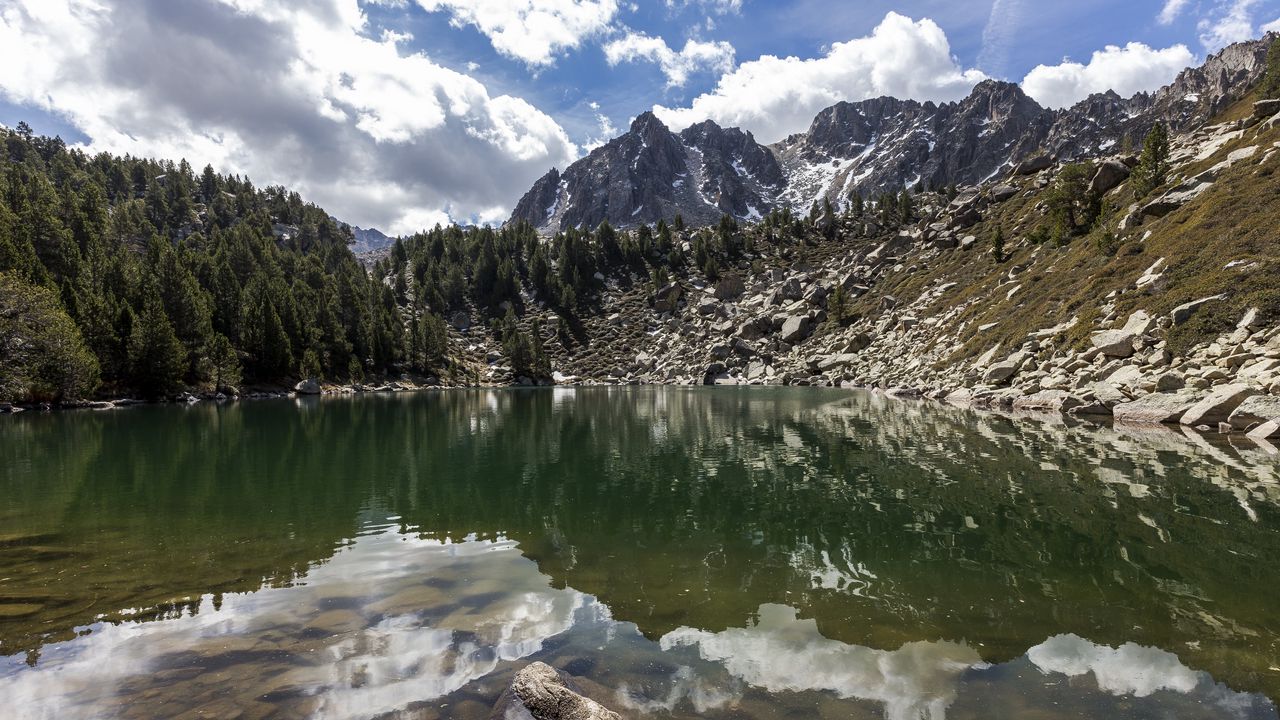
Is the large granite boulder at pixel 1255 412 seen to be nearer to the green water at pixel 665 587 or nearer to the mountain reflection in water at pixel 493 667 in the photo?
the green water at pixel 665 587

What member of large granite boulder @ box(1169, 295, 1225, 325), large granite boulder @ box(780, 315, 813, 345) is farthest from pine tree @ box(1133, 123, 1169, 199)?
large granite boulder @ box(780, 315, 813, 345)

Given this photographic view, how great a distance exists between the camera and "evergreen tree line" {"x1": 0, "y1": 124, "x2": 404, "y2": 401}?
6281cm

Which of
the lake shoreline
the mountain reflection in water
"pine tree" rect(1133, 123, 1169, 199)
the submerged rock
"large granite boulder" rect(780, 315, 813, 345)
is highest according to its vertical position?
"pine tree" rect(1133, 123, 1169, 199)

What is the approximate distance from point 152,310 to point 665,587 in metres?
97.4

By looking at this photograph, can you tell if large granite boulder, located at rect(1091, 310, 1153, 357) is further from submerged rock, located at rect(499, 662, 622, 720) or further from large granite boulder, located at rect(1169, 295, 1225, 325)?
submerged rock, located at rect(499, 662, 622, 720)

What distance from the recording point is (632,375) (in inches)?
6511

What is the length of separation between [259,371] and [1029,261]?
Result: 130m

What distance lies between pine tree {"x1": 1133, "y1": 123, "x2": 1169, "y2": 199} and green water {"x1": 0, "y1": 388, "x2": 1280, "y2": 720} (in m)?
62.3

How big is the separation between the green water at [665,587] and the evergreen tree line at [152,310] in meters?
49.9

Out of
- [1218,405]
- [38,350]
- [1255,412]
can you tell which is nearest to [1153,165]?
[1218,405]

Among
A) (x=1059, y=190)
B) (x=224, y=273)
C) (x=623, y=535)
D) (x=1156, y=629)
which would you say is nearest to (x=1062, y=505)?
(x=1156, y=629)

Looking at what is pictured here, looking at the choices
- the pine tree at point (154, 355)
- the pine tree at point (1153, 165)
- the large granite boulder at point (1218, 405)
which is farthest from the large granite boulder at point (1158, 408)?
the pine tree at point (154, 355)

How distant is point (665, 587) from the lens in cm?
1281

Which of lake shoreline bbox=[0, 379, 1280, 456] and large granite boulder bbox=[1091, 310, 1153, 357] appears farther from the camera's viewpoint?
large granite boulder bbox=[1091, 310, 1153, 357]
